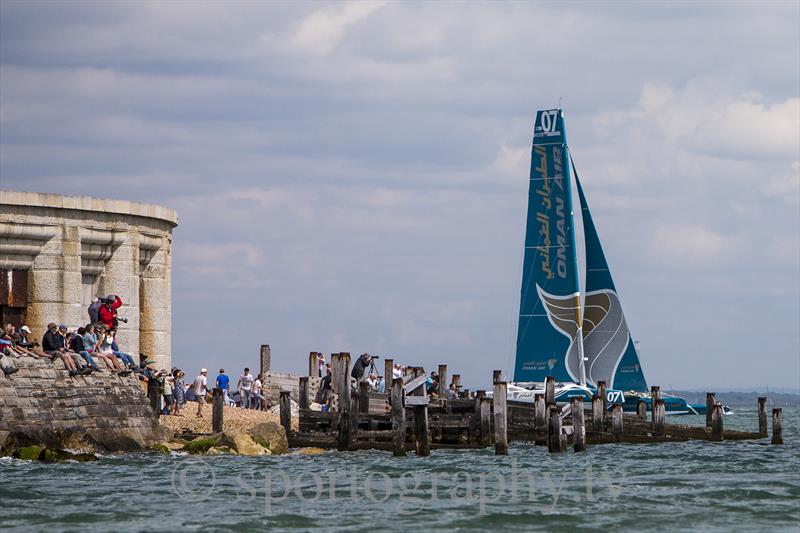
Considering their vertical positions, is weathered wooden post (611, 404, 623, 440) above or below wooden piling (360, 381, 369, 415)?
below

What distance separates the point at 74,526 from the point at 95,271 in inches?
630

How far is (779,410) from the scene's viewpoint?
42781mm

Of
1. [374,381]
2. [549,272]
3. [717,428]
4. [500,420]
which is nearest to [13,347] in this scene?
[500,420]

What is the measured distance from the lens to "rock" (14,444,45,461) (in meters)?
32.2

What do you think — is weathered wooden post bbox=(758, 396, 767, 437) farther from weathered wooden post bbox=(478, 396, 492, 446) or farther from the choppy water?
weathered wooden post bbox=(478, 396, 492, 446)

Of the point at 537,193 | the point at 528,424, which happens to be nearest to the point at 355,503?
the point at 528,424

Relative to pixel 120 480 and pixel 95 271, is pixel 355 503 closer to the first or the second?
pixel 120 480

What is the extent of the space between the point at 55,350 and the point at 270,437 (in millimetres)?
5483

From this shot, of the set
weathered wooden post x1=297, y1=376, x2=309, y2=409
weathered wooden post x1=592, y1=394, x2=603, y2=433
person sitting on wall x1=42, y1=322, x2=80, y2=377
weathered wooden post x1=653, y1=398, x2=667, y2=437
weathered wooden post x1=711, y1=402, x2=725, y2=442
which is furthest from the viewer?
weathered wooden post x1=711, y1=402, x2=725, y2=442

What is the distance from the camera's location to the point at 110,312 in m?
35.8

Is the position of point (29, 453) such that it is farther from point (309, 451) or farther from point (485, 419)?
point (485, 419)

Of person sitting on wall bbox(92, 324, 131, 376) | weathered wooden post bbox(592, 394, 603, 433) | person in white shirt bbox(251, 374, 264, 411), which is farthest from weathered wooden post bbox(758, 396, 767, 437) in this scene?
person sitting on wall bbox(92, 324, 131, 376)

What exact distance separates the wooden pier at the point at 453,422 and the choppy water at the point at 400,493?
587mm

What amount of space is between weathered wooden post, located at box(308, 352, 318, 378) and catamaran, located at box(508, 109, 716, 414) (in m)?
8.23
